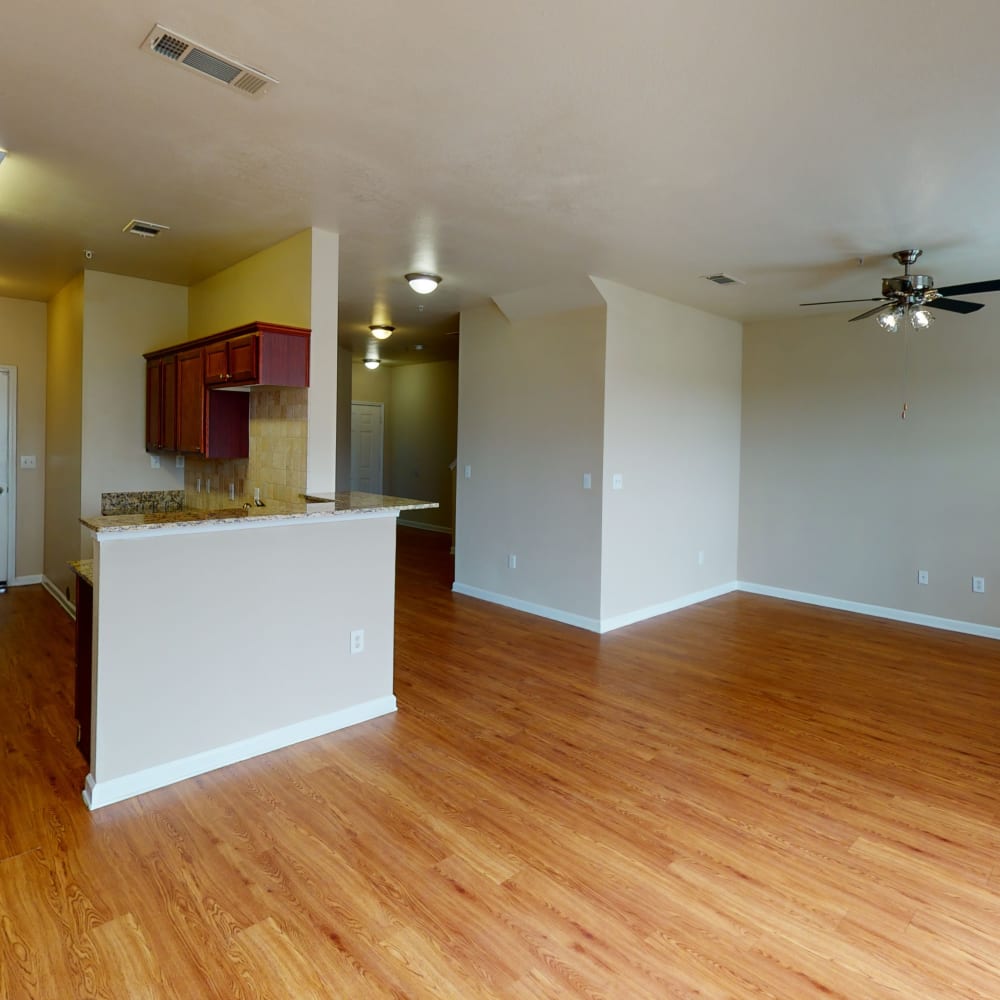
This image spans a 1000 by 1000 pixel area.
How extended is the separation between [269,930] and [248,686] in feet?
4.04

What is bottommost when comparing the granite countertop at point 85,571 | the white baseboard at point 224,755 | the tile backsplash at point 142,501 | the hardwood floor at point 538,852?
the hardwood floor at point 538,852

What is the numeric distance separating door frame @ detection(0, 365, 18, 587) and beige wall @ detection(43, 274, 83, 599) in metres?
0.24

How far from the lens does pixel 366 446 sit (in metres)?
10.9

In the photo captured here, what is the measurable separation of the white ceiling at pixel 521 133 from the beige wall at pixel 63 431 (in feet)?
3.06

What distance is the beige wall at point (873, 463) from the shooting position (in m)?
5.29

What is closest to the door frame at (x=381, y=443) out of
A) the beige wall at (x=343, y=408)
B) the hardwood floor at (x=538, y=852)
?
the beige wall at (x=343, y=408)

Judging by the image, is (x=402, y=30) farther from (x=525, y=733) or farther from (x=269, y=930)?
(x=525, y=733)

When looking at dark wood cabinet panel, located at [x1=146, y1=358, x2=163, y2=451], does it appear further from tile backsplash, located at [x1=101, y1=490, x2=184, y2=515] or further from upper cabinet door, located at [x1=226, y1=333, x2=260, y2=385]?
upper cabinet door, located at [x1=226, y1=333, x2=260, y2=385]

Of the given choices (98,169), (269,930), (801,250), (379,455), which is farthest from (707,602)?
(379,455)

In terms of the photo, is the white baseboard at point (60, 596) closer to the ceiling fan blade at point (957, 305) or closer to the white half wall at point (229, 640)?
the white half wall at point (229, 640)

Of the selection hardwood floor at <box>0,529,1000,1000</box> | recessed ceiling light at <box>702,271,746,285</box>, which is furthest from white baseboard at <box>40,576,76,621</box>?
recessed ceiling light at <box>702,271,746,285</box>

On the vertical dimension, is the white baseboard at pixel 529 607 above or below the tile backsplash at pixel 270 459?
below

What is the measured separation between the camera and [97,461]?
4922mm

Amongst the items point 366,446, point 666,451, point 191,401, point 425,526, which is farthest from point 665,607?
point 366,446
